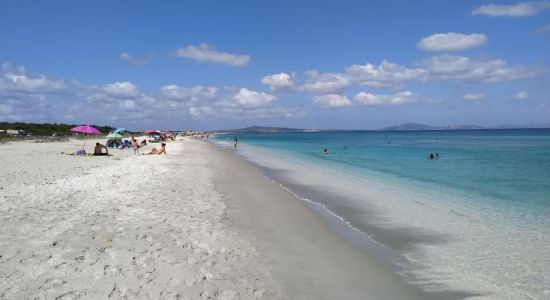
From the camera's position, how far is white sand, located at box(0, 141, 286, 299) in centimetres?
493

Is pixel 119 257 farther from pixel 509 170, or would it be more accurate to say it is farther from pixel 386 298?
pixel 509 170

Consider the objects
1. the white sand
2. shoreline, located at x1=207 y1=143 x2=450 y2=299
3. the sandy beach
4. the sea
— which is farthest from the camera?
the sea

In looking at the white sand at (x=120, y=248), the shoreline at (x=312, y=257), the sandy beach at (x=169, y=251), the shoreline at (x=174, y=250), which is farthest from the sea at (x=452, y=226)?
the white sand at (x=120, y=248)

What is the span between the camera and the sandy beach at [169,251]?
16.6ft

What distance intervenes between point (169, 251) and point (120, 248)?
83 cm

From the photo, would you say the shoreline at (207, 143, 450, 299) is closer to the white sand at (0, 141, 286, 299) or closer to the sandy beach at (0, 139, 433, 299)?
the sandy beach at (0, 139, 433, 299)

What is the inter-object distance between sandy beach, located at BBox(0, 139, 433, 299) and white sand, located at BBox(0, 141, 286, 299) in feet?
0.06

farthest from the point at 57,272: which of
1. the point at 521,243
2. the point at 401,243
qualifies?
the point at 521,243

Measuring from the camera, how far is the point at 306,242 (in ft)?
26.4

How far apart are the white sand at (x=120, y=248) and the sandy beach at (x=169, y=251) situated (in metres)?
0.02

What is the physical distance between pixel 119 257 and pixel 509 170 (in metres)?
25.1

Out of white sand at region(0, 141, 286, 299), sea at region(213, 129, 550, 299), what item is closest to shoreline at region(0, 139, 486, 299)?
white sand at region(0, 141, 286, 299)

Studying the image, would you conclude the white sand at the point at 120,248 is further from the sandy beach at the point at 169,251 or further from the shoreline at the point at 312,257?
the shoreline at the point at 312,257

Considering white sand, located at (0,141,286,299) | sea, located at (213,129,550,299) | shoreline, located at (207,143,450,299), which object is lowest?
sea, located at (213,129,550,299)
